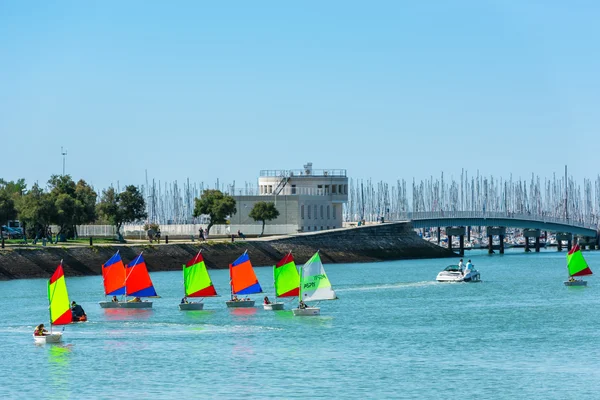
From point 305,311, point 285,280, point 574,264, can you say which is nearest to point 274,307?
point 285,280

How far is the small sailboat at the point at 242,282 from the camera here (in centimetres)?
8744

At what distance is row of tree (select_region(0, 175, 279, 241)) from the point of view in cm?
13875

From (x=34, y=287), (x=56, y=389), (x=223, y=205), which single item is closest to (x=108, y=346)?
(x=56, y=389)

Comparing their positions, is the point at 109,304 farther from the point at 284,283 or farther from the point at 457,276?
the point at 457,276

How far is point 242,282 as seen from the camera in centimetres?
8850

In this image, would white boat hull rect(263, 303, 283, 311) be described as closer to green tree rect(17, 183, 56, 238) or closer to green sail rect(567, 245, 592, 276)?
green sail rect(567, 245, 592, 276)

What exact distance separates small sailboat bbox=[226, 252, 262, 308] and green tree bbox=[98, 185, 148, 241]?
68.5 m

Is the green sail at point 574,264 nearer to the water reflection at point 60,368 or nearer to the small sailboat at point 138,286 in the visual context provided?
the small sailboat at point 138,286

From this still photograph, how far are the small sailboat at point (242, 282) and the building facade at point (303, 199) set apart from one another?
82.9m

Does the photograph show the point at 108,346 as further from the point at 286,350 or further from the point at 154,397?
the point at 154,397

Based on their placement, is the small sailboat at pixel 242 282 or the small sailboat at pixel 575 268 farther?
the small sailboat at pixel 575 268

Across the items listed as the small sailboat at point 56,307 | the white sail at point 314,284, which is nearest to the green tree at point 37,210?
the white sail at point 314,284

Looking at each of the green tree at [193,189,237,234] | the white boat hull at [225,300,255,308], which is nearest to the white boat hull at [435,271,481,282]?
the white boat hull at [225,300,255,308]

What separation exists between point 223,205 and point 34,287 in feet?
199
